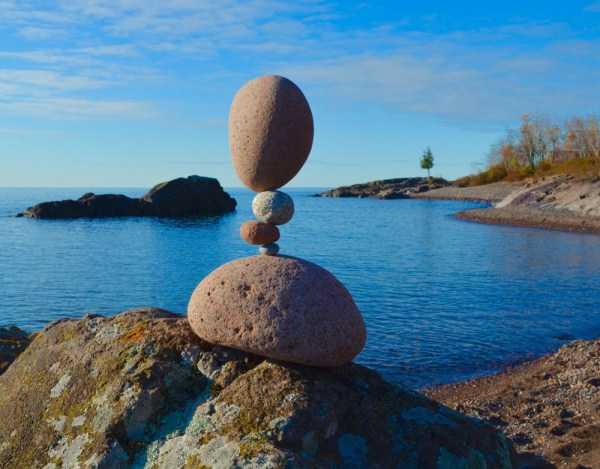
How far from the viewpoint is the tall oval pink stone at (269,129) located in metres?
6.48

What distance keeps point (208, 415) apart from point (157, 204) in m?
83.2

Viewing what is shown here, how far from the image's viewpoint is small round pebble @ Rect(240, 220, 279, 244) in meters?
6.94

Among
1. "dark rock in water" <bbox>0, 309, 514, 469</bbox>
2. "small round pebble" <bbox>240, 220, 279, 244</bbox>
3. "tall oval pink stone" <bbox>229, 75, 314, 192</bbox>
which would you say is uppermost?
"tall oval pink stone" <bbox>229, 75, 314, 192</bbox>

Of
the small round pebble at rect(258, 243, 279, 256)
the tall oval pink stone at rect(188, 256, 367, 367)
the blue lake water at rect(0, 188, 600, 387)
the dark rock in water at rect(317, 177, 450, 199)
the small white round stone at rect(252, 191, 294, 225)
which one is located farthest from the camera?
the dark rock in water at rect(317, 177, 450, 199)

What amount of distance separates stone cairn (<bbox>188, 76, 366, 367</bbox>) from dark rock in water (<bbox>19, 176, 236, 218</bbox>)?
256ft

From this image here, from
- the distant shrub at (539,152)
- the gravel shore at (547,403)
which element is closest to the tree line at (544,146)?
the distant shrub at (539,152)

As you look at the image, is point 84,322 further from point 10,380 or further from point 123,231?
point 123,231

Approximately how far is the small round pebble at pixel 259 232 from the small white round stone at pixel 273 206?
0.24 ft

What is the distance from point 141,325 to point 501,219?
5935 cm

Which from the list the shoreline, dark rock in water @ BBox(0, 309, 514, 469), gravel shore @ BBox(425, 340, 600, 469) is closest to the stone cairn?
dark rock in water @ BBox(0, 309, 514, 469)

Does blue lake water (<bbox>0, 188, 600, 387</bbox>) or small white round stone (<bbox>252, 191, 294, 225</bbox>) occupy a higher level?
small white round stone (<bbox>252, 191, 294, 225</bbox>)

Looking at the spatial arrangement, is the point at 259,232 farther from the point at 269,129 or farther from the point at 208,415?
the point at 208,415

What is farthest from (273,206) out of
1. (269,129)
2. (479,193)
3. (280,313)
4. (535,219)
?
(479,193)

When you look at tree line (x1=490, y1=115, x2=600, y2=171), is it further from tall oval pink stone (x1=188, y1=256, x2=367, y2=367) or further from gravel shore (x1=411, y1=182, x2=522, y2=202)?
tall oval pink stone (x1=188, y1=256, x2=367, y2=367)
